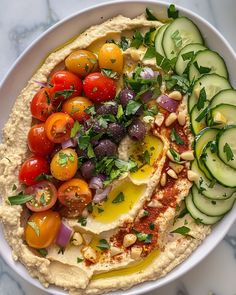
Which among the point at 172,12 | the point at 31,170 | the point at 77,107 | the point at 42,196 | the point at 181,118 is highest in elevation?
the point at 172,12

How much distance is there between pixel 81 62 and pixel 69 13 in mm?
544

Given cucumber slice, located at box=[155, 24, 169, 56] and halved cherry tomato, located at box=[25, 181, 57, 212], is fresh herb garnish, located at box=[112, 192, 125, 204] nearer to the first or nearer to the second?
halved cherry tomato, located at box=[25, 181, 57, 212]

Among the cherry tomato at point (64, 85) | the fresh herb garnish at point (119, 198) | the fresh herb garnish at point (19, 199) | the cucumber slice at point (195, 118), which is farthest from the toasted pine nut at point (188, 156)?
the fresh herb garnish at point (19, 199)

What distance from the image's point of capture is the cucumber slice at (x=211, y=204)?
3.63 meters

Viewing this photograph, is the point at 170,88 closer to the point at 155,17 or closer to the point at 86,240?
the point at 155,17

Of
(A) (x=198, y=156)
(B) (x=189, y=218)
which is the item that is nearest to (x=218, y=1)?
(A) (x=198, y=156)

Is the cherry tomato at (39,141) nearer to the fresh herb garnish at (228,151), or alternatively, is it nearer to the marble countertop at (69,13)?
the marble countertop at (69,13)

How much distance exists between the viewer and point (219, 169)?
3.60m

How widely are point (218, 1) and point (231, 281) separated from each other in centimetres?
190

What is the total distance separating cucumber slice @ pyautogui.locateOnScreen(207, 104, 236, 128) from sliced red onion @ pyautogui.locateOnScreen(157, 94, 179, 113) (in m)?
0.24

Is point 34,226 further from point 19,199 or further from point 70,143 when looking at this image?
point 70,143

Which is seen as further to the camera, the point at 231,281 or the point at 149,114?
the point at 231,281

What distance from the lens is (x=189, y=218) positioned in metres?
3.68

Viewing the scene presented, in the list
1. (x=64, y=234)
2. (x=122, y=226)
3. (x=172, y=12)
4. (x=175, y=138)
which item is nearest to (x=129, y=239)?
(x=122, y=226)
